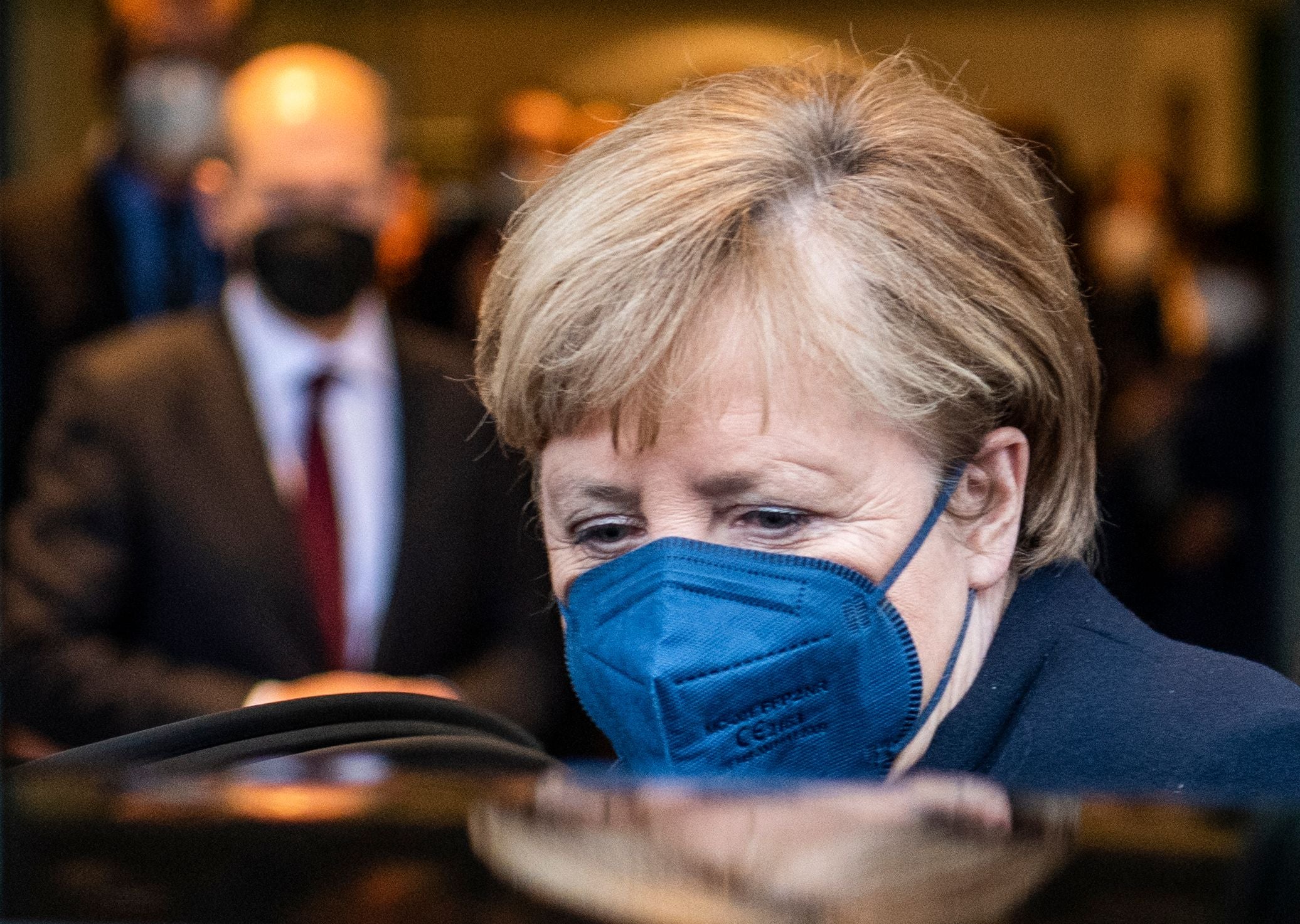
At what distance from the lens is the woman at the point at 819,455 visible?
1574mm

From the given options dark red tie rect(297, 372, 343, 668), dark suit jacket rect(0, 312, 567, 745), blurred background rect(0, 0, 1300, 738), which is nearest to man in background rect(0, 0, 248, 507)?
blurred background rect(0, 0, 1300, 738)

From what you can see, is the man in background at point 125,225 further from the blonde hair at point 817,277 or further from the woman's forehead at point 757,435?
the woman's forehead at point 757,435

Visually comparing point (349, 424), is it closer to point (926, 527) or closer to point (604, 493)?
point (604, 493)

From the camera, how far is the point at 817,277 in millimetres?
1599

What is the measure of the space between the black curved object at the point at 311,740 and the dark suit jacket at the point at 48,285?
2.64 metres

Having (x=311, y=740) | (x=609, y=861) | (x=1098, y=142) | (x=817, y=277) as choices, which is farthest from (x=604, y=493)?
(x=1098, y=142)

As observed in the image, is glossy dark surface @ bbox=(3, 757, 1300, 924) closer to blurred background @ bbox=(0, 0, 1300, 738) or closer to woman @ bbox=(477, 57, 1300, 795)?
woman @ bbox=(477, 57, 1300, 795)

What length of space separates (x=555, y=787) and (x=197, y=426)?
2577mm

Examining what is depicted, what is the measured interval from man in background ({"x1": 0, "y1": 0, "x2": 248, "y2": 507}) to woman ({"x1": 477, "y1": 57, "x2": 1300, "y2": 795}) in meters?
2.56

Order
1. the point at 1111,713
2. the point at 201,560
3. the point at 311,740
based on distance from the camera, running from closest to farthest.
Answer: the point at 311,740, the point at 1111,713, the point at 201,560

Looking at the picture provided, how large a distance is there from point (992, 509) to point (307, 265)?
2099mm

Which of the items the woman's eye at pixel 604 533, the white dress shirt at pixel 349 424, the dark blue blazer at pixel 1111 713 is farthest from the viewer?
the white dress shirt at pixel 349 424

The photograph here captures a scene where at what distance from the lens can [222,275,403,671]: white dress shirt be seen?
3.38 meters

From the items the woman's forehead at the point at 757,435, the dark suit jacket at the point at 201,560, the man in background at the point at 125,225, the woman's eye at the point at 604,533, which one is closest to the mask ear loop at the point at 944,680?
the woman's forehead at the point at 757,435
